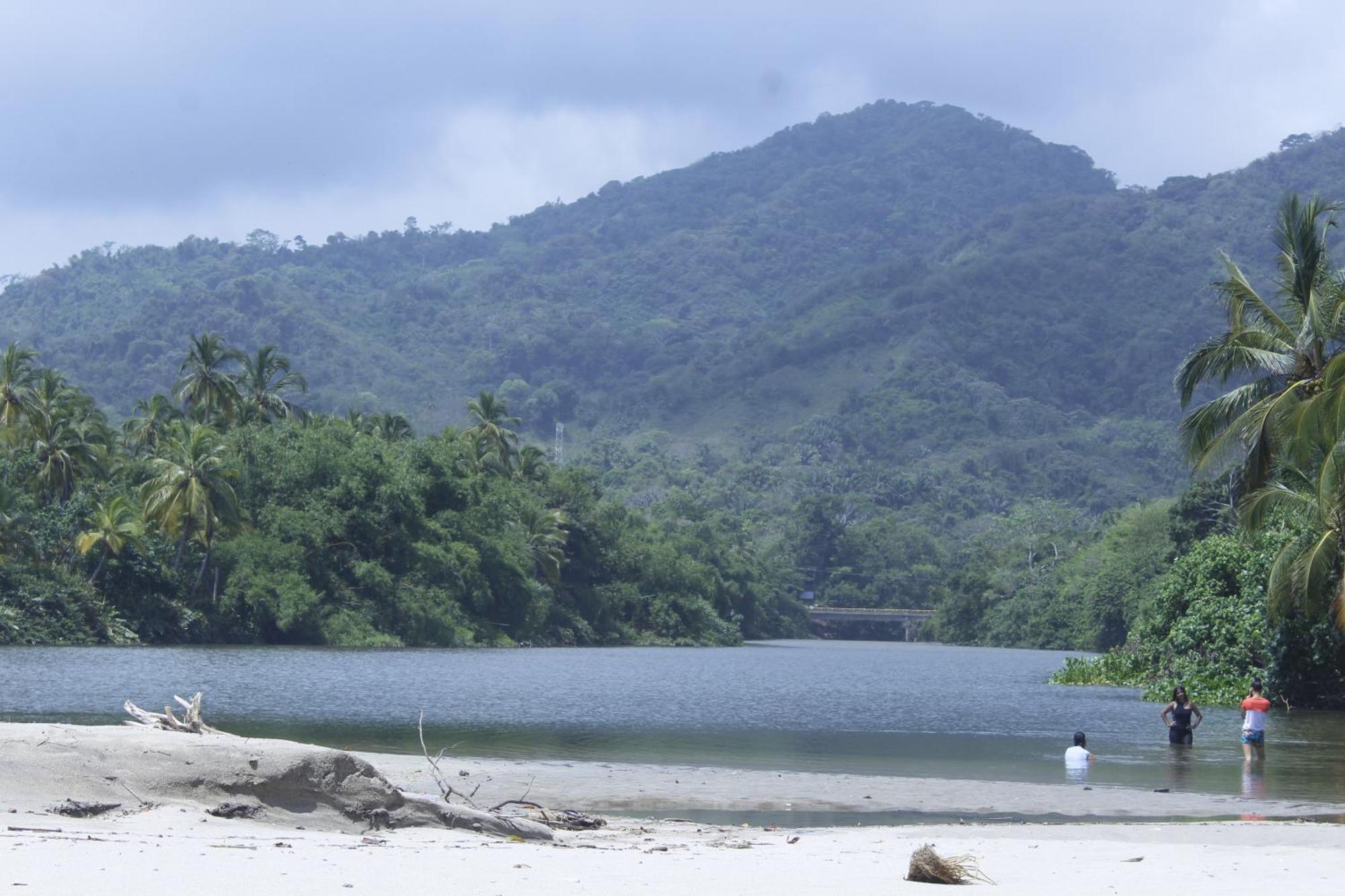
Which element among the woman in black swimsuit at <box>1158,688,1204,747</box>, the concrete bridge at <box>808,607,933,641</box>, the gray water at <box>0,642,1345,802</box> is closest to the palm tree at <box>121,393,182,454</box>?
the gray water at <box>0,642,1345,802</box>

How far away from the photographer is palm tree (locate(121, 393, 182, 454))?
87875 millimetres

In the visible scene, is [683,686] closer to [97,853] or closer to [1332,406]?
[1332,406]

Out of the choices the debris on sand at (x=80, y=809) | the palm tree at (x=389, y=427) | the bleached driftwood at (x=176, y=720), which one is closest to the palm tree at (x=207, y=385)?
the palm tree at (x=389, y=427)

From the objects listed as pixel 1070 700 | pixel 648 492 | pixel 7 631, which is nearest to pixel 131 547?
pixel 7 631

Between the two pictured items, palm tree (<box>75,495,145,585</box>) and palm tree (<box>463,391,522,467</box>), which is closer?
palm tree (<box>75,495,145,585</box>)

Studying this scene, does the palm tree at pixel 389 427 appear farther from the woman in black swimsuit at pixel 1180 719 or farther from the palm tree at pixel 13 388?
the woman in black swimsuit at pixel 1180 719

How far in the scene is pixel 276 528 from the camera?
261 feet

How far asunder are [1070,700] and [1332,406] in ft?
71.2

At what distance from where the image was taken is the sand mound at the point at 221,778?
13383 millimetres

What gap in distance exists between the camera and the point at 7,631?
207 feet

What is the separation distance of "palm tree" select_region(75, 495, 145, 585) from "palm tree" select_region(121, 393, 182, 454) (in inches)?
576

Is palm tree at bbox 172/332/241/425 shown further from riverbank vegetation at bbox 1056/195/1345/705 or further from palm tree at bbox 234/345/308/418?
riverbank vegetation at bbox 1056/195/1345/705

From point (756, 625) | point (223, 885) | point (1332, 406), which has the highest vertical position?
point (1332, 406)

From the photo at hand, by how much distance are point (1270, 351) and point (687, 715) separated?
54.2ft
